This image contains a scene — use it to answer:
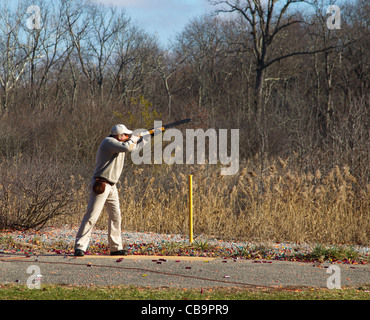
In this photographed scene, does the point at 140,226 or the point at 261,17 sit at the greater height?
the point at 261,17

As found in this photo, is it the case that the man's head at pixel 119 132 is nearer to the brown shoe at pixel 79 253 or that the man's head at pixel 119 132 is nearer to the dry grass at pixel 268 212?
the brown shoe at pixel 79 253

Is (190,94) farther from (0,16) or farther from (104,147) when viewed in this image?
(104,147)

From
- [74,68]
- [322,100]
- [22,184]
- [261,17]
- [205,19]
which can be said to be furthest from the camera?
[205,19]

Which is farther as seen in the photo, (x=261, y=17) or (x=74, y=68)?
(x=74, y=68)

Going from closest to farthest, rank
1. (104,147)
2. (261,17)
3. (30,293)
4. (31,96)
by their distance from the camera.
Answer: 1. (30,293)
2. (104,147)
3. (261,17)
4. (31,96)

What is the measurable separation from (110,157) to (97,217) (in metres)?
0.94

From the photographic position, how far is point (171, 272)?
7312 mm

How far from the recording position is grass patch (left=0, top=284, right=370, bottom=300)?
5.75 meters

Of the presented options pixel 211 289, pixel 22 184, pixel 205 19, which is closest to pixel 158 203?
pixel 22 184

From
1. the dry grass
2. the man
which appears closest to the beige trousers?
the man

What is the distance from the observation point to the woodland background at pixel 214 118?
11055mm

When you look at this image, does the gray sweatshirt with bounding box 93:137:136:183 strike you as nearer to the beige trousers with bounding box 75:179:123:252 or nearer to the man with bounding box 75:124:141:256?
the man with bounding box 75:124:141:256

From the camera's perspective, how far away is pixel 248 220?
11.0 m

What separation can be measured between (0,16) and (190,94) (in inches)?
658
